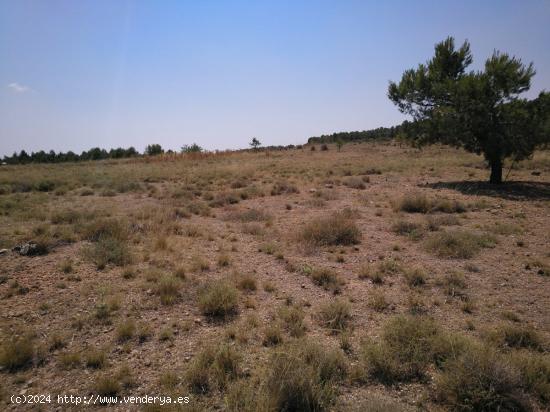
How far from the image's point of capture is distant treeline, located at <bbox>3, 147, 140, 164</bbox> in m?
58.8

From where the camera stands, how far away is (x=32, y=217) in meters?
12.2

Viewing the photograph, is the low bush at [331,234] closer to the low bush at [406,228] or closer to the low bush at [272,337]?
the low bush at [406,228]

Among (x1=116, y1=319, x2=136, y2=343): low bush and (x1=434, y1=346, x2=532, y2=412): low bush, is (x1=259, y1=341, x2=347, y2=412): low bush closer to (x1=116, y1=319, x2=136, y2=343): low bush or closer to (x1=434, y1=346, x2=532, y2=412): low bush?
(x1=434, y1=346, x2=532, y2=412): low bush

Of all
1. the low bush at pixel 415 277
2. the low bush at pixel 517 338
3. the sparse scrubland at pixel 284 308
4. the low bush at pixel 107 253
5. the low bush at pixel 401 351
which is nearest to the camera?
the sparse scrubland at pixel 284 308

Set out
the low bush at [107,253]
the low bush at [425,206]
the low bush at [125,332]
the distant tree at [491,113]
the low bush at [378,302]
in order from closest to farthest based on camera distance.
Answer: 1. the low bush at [125,332]
2. the low bush at [378,302]
3. the low bush at [107,253]
4. the low bush at [425,206]
5. the distant tree at [491,113]

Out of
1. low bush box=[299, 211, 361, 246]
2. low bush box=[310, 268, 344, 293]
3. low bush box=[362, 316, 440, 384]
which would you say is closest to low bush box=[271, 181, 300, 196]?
low bush box=[299, 211, 361, 246]

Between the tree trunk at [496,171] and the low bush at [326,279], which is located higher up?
the tree trunk at [496,171]

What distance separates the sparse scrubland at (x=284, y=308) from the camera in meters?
3.88

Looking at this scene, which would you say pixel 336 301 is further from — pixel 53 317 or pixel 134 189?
pixel 134 189

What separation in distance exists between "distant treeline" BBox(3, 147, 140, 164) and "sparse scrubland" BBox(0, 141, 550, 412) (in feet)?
180

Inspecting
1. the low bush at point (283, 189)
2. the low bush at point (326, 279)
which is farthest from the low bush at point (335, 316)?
the low bush at point (283, 189)

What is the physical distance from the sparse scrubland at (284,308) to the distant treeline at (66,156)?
54870 millimetres

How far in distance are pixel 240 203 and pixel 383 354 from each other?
11.5 m

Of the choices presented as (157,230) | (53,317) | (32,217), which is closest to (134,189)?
(32,217)
